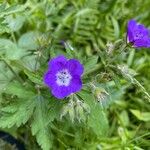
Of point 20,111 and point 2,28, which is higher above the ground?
point 2,28

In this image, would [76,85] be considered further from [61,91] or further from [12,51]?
[12,51]

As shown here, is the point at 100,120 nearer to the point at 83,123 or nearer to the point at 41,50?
the point at 83,123

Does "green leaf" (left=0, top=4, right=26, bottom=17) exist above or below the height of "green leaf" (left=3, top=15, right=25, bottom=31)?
above

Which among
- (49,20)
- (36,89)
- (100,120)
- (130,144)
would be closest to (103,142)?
(130,144)

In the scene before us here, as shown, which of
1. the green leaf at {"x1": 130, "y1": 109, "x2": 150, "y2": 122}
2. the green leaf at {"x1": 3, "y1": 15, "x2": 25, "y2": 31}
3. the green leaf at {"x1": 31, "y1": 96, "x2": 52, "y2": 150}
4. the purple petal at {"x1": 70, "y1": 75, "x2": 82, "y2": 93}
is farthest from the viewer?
the green leaf at {"x1": 130, "y1": 109, "x2": 150, "y2": 122}

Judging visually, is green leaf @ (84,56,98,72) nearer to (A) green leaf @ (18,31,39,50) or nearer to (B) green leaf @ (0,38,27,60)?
(B) green leaf @ (0,38,27,60)

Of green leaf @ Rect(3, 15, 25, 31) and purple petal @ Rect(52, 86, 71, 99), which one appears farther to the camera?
green leaf @ Rect(3, 15, 25, 31)

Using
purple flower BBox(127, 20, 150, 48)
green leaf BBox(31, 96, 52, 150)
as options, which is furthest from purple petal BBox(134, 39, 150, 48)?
green leaf BBox(31, 96, 52, 150)
